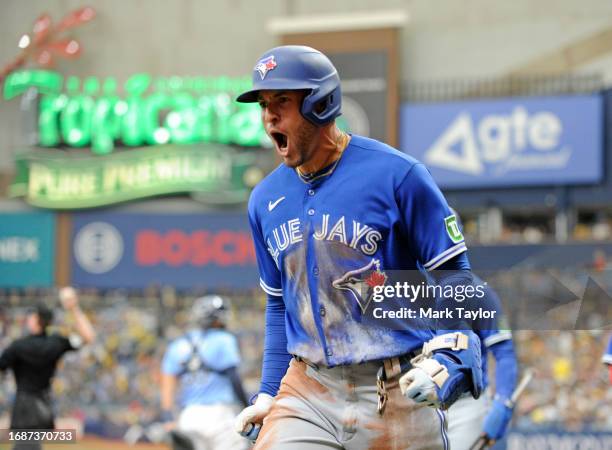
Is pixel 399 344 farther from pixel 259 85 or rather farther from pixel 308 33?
pixel 308 33

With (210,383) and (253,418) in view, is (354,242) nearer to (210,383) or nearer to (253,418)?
(253,418)

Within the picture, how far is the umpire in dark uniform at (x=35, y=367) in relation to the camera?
9.95m

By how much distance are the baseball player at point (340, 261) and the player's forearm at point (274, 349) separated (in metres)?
0.16

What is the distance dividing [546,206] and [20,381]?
1626 centimetres

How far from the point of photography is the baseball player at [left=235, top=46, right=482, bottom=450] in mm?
4031

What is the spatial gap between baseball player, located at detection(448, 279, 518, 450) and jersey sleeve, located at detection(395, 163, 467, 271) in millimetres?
3328

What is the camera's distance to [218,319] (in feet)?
34.8

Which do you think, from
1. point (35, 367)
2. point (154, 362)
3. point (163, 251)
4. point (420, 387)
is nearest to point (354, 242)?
point (420, 387)

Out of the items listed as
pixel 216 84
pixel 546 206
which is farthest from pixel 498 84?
pixel 216 84

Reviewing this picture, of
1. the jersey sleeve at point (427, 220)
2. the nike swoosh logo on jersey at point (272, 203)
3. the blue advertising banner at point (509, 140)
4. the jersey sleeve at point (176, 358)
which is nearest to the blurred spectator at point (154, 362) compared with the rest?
the blue advertising banner at point (509, 140)

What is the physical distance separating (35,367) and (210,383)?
165cm

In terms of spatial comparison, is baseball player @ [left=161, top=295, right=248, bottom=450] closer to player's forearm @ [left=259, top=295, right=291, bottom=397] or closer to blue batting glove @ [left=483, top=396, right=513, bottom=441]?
blue batting glove @ [left=483, top=396, right=513, bottom=441]

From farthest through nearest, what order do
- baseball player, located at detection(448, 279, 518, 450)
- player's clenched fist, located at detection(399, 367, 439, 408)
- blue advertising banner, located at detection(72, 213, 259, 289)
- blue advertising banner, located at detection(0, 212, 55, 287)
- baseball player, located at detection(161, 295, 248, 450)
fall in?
1. blue advertising banner, located at detection(0, 212, 55, 287)
2. blue advertising banner, located at detection(72, 213, 259, 289)
3. baseball player, located at detection(161, 295, 248, 450)
4. baseball player, located at detection(448, 279, 518, 450)
5. player's clenched fist, located at detection(399, 367, 439, 408)

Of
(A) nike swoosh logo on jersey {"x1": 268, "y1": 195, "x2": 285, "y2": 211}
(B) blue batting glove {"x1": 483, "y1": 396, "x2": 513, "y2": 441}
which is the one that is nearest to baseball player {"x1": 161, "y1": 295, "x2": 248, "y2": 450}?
(B) blue batting glove {"x1": 483, "y1": 396, "x2": 513, "y2": 441}
